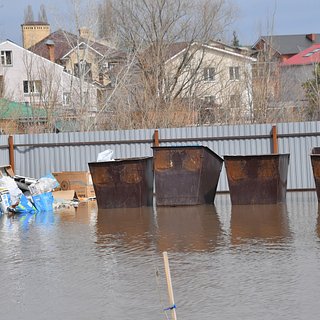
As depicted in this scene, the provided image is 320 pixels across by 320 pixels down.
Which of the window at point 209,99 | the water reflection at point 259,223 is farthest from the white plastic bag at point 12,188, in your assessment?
the window at point 209,99

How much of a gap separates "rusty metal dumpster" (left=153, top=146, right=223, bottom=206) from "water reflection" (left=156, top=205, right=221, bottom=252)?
259 mm

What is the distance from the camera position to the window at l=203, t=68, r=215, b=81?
42.3 metres

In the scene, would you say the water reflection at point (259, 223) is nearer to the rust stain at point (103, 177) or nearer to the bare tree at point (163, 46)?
the rust stain at point (103, 177)

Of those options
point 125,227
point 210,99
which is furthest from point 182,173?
point 210,99

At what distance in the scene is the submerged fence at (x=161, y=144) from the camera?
75.8 feet

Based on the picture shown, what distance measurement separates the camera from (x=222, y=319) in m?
7.38

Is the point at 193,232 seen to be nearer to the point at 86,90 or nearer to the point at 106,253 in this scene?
the point at 106,253

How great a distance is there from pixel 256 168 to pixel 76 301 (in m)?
9.92

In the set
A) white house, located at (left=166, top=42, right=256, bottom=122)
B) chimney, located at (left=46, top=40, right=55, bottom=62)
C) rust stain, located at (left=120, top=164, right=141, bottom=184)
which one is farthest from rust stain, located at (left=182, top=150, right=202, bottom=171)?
chimney, located at (left=46, top=40, right=55, bottom=62)

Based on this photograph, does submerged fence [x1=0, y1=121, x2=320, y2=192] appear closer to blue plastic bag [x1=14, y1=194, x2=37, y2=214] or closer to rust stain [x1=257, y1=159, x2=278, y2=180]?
blue plastic bag [x1=14, y1=194, x2=37, y2=214]

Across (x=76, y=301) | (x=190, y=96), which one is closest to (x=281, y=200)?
(x=76, y=301)

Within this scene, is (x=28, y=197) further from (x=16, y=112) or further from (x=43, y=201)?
(x=16, y=112)

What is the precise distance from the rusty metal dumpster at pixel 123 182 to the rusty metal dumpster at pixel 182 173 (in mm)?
316

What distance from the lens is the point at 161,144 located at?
23.5 meters
